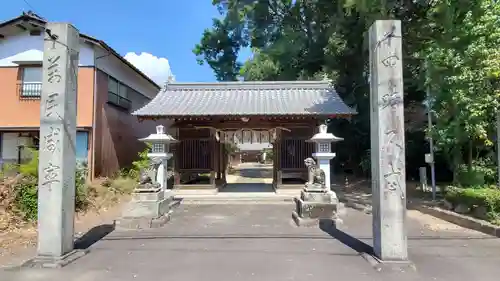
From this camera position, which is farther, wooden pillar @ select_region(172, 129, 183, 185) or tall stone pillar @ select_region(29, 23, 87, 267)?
wooden pillar @ select_region(172, 129, 183, 185)

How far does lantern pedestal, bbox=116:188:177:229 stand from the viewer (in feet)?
28.1

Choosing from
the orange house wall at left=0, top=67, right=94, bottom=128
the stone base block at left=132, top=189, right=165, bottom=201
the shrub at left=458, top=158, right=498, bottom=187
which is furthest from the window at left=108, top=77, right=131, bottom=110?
the shrub at left=458, top=158, right=498, bottom=187

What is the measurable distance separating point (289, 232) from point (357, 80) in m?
14.8

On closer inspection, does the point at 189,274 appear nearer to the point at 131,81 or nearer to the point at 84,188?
the point at 84,188

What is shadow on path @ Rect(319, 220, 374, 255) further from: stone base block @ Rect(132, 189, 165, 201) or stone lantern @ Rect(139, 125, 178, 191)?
stone lantern @ Rect(139, 125, 178, 191)

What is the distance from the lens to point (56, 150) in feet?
18.9

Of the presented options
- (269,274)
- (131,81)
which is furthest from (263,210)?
(131,81)

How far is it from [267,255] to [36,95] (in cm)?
1310

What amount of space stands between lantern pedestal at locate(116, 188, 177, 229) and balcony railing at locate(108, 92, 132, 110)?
26.4ft

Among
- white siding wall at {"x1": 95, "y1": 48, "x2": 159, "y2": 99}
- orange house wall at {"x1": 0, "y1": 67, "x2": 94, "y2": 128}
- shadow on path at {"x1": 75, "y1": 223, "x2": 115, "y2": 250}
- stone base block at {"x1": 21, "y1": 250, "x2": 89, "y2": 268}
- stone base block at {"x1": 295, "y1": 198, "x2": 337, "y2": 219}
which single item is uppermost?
white siding wall at {"x1": 95, "y1": 48, "x2": 159, "y2": 99}

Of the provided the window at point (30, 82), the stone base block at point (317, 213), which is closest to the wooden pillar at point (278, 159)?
the stone base block at point (317, 213)

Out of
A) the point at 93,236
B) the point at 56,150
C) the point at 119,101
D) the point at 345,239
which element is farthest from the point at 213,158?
the point at 56,150

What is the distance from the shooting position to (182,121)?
1431 centimetres

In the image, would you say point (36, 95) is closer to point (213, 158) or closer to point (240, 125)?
point (213, 158)
